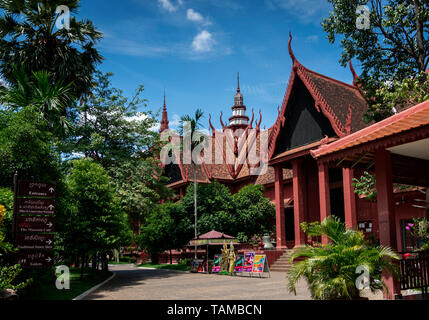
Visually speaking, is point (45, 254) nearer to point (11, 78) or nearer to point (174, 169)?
point (11, 78)

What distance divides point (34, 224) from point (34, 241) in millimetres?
380

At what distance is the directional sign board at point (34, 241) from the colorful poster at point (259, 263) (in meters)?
10.8

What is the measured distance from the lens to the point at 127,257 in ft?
182

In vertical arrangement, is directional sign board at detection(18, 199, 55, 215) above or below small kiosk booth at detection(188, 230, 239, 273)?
above

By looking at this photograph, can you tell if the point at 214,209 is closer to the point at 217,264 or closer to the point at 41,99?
the point at 217,264

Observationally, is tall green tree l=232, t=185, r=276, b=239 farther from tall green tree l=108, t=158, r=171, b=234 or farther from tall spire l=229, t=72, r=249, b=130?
tall spire l=229, t=72, r=249, b=130

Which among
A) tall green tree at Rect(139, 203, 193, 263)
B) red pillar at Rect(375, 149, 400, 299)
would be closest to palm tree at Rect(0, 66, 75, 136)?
red pillar at Rect(375, 149, 400, 299)

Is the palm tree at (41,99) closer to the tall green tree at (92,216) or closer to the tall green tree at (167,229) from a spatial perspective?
the tall green tree at (92,216)

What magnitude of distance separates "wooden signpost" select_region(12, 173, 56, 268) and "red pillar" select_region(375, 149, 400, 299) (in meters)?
7.41

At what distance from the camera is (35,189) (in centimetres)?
917

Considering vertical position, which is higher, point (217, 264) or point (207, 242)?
point (207, 242)

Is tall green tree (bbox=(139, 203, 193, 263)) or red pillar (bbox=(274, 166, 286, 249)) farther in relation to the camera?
tall green tree (bbox=(139, 203, 193, 263))

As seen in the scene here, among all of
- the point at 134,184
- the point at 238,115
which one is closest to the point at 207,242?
the point at 134,184

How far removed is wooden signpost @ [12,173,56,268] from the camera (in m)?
8.80
